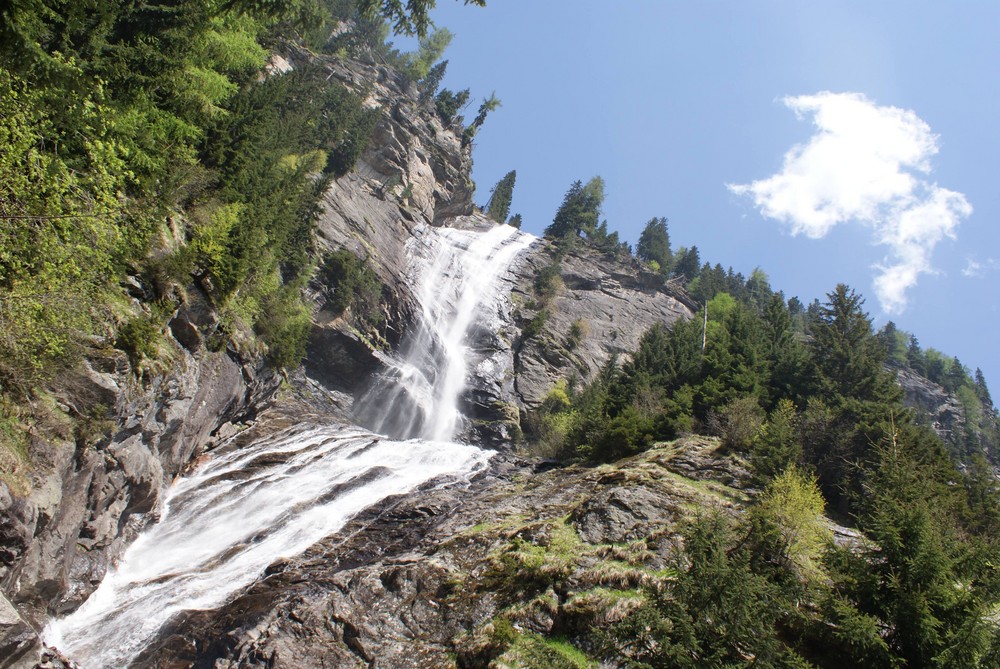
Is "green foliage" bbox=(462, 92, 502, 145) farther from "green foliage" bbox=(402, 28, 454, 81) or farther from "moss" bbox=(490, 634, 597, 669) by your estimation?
"moss" bbox=(490, 634, 597, 669)

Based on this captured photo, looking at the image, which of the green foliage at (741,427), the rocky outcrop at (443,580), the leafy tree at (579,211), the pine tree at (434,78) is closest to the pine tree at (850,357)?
the green foliage at (741,427)

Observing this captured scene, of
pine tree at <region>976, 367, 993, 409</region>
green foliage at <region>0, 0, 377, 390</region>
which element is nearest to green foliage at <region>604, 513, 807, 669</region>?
green foliage at <region>0, 0, 377, 390</region>

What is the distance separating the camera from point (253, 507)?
21609mm

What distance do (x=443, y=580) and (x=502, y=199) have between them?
84.4 metres

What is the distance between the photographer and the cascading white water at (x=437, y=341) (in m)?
42.3

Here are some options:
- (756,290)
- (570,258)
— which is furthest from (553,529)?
(756,290)

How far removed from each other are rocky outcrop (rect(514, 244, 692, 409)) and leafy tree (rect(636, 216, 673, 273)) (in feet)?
48.9

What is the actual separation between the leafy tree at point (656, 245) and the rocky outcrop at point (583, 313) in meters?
14.9

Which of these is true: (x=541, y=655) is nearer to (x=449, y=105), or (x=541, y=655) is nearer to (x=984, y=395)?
(x=449, y=105)

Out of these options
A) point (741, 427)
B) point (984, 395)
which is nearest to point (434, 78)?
point (741, 427)

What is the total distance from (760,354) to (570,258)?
4113 cm

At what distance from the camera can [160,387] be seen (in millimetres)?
17766

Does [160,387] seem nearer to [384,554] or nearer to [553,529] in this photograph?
[384,554]

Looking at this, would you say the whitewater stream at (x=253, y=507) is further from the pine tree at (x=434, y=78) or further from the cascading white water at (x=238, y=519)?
the pine tree at (x=434, y=78)
